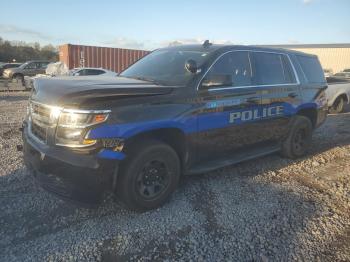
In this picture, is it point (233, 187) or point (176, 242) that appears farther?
point (233, 187)

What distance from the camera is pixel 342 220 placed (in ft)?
13.9

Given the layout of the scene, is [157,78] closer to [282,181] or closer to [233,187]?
[233,187]

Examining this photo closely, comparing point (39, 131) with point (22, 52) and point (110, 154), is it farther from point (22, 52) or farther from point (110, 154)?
point (22, 52)

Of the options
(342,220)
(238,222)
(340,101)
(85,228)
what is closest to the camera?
(85,228)

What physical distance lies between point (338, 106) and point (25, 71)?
20.7 m

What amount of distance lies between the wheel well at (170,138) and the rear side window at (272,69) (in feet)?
5.55

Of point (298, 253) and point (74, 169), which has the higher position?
Answer: point (74, 169)

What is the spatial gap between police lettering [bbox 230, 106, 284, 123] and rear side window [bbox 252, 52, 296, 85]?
1.31 ft

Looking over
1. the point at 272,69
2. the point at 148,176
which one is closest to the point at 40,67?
the point at 272,69

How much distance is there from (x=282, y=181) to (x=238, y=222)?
168cm

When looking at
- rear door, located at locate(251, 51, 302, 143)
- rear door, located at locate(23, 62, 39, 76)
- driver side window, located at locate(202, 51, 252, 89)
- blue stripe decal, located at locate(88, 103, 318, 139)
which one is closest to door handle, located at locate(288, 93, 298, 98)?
rear door, located at locate(251, 51, 302, 143)

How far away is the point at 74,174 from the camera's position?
349 cm

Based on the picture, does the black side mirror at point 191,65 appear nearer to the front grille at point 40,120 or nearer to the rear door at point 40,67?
the front grille at point 40,120

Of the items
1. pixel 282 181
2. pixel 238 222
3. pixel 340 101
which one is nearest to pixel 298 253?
pixel 238 222
